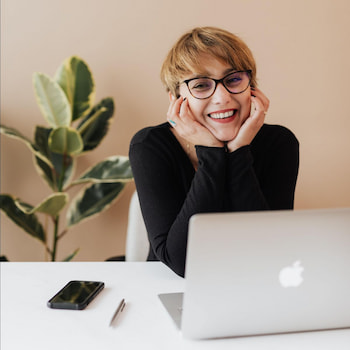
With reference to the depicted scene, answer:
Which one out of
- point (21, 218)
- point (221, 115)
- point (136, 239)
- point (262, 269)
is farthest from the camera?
point (21, 218)

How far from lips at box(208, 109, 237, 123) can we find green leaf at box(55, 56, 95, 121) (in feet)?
3.11

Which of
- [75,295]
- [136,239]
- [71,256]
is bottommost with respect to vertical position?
[71,256]

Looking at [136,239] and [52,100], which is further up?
[52,100]

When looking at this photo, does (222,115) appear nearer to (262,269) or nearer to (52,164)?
(262,269)

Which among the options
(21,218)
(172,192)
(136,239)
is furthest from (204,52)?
(21,218)

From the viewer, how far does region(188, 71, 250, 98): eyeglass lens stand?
4.74 feet

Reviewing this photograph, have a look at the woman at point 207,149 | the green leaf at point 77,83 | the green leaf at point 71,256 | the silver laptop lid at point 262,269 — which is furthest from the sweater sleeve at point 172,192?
the green leaf at point 71,256

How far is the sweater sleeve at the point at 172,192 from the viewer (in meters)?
1.25

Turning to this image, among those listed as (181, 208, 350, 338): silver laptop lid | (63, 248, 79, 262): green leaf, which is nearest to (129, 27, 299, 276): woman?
(181, 208, 350, 338): silver laptop lid

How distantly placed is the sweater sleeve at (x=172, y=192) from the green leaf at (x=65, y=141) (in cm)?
73

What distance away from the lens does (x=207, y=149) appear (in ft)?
4.53

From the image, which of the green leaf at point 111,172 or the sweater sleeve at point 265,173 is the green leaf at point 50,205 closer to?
the green leaf at point 111,172

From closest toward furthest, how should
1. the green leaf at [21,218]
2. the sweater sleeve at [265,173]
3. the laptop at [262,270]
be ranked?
the laptop at [262,270]
the sweater sleeve at [265,173]
the green leaf at [21,218]

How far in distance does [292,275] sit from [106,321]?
14.9 inches
